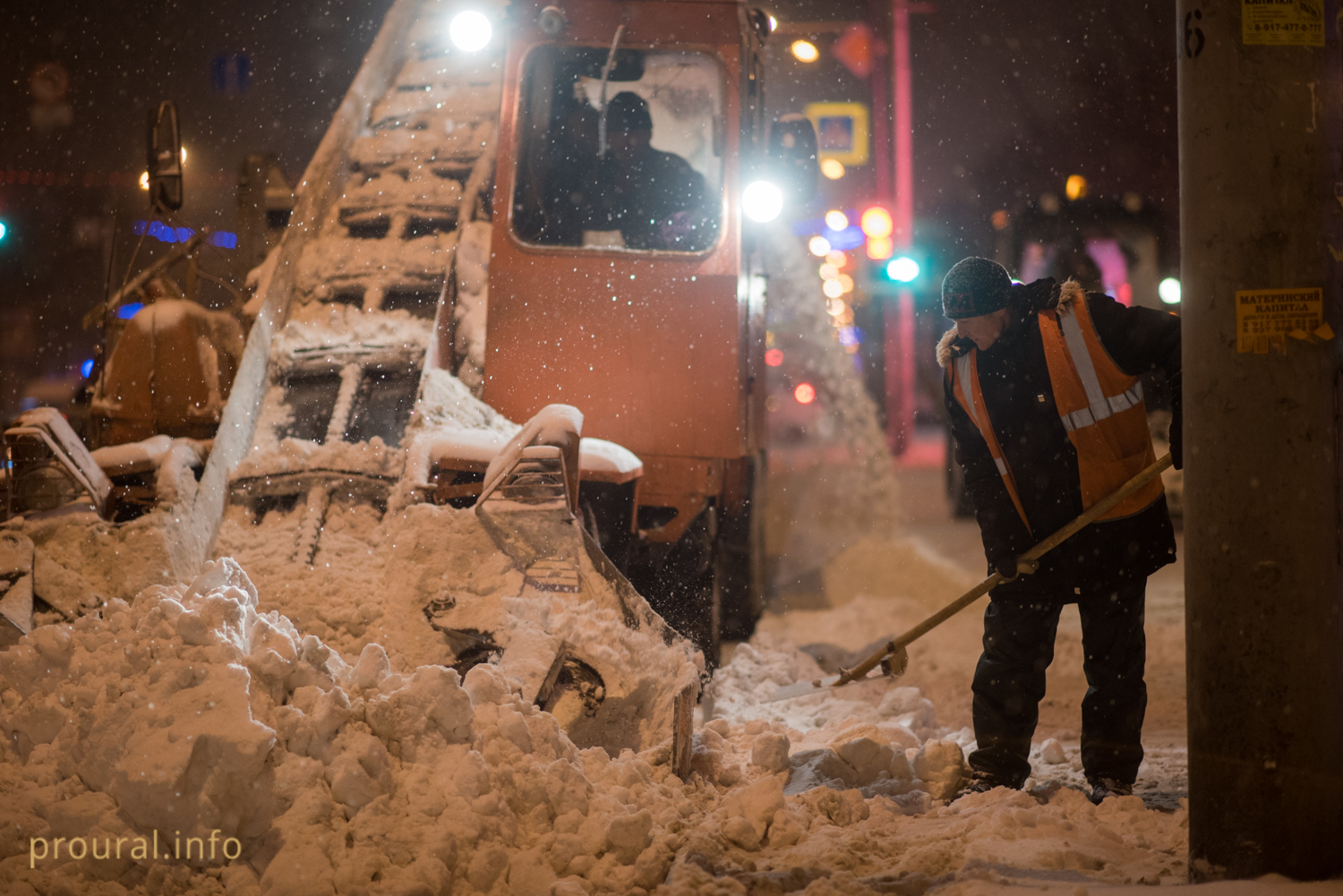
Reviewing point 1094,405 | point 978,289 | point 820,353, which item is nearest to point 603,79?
point 978,289

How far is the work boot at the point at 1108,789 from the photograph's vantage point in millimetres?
3305

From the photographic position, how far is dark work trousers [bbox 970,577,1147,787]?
339 cm

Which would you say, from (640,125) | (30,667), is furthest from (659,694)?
(640,125)

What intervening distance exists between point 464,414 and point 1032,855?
2.67 m

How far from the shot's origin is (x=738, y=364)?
4637mm

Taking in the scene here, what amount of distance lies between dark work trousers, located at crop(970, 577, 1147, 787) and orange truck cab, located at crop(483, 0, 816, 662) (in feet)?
4.83

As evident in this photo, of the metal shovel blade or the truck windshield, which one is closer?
the metal shovel blade

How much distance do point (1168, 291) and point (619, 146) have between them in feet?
23.8

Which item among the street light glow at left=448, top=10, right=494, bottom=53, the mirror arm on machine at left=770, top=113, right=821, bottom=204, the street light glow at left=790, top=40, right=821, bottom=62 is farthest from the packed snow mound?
the street light glow at left=790, top=40, right=821, bottom=62

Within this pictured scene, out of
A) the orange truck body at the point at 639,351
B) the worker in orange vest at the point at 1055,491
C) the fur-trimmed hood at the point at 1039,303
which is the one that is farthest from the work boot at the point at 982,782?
the orange truck body at the point at 639,351

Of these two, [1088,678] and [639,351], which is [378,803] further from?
[639,351]

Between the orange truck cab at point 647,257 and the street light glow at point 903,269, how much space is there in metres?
6.30

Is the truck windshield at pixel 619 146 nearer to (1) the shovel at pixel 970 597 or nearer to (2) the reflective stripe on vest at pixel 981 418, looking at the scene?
(2) the reflective stripe on vest at pixel 981 418

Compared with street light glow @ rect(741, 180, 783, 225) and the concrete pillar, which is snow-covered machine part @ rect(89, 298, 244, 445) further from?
the concrete pillar
